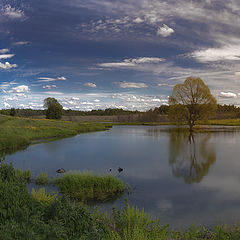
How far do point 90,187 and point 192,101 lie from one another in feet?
118

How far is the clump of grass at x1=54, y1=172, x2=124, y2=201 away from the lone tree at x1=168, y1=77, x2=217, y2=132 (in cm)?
3488

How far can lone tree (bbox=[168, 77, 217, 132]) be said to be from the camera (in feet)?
137

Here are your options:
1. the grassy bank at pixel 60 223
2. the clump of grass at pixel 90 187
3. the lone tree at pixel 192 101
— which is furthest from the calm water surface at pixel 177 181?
the lone tree at pixel 192 101

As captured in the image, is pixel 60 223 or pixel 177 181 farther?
pixel 177 181

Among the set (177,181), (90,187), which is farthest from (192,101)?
(90,187)

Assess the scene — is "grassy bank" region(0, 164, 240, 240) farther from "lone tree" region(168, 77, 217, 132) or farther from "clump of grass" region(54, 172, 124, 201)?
"lone tree" region(168, 77, 217, 132)

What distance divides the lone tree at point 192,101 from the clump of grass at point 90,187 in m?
34.9

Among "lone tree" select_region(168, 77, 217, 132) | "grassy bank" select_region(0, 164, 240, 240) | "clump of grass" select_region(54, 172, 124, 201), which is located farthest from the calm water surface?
"lone tree" select_region(168, 77, 217, 132)

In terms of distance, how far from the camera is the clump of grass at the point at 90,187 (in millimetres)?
9766

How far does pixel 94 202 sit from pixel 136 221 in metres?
2.66

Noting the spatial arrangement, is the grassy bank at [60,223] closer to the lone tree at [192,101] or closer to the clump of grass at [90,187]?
the clump of grass at [90,187]

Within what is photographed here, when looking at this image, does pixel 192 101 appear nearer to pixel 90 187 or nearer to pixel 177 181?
pixel 177 181

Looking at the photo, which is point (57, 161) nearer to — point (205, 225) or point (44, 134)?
point (205, 225)

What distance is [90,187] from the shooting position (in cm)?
1040
